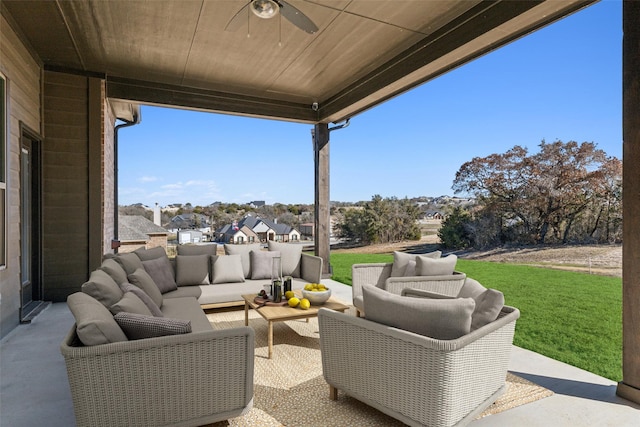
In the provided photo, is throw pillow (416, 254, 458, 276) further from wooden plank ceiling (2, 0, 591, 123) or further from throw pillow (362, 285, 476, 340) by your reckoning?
wooden plank ceiling (2, 0, 591, 123)

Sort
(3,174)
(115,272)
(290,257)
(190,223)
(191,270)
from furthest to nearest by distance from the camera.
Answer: (190,223), (290,257), (191,270), (3,174), (115,272)

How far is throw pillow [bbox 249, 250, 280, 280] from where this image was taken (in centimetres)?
479

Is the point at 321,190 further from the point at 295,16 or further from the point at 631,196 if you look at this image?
the point at 631,196

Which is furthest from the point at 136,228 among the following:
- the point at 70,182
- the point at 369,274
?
the point at 369,274

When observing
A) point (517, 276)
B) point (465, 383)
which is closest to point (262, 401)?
point (465, 383)

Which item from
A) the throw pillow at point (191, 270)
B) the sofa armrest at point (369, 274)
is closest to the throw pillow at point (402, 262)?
the sofa armrest at point (369, 274)

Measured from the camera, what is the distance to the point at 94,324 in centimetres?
168

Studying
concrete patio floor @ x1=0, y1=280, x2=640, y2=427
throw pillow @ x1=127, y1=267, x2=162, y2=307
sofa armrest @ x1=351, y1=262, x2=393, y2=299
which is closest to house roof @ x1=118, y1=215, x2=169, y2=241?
concrete patio floor @ x1=0, y1=280, x2=640, y2=427

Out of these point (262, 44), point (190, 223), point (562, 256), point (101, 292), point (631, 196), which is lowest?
point (562, 256)

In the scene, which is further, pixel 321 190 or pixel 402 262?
pixel 321 190

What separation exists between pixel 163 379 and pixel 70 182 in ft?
14.1

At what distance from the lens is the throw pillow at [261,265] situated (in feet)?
15.7

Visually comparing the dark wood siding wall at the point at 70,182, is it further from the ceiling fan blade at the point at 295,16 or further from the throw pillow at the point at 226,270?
the ceiling fan blade at the point at 295,16

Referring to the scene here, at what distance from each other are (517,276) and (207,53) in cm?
596
